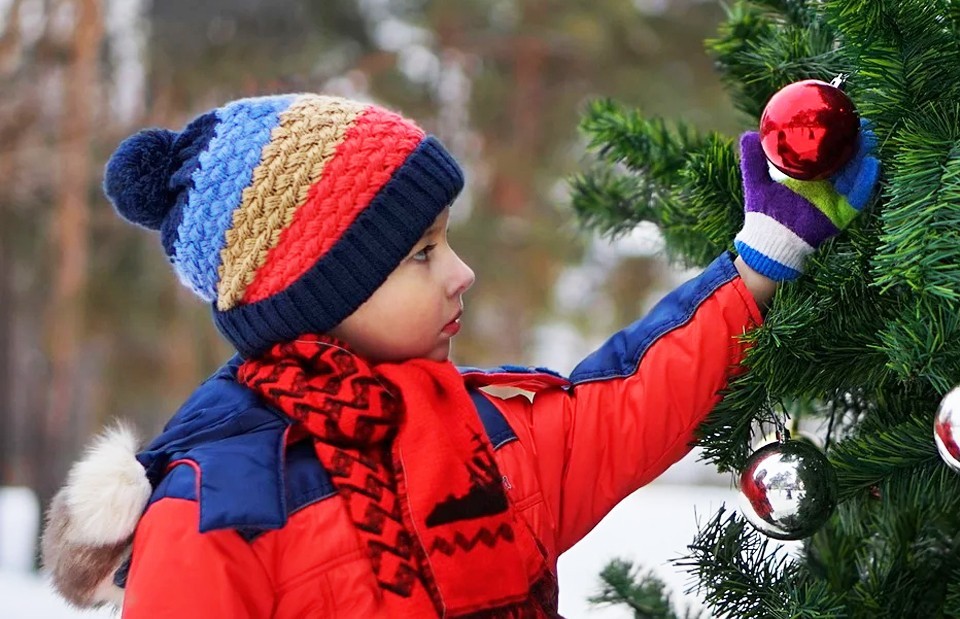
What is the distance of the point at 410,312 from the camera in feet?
3.73

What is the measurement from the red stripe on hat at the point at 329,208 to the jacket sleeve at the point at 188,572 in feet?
0.91

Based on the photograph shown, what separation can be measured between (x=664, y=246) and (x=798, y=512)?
44 centimetres

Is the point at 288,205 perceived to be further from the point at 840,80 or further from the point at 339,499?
the point at 840,80

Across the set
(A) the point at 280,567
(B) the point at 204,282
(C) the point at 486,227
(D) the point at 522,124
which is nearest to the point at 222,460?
(A) the point at 280,567

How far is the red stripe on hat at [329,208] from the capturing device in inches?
43.9

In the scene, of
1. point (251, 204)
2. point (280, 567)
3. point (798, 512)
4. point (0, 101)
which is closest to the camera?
point (798, 512)

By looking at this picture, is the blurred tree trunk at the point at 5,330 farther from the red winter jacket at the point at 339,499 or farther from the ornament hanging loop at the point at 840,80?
the ornament hanging loop at the point at 840,80

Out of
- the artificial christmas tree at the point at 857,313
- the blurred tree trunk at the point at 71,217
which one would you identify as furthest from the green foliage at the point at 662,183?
the blurred tree trunk at the point at 71,217

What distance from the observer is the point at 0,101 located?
4895 millimetres

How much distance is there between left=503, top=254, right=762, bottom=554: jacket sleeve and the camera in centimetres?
103

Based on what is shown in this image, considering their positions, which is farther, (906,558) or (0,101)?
(0,101)

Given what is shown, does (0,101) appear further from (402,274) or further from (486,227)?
(402,274)

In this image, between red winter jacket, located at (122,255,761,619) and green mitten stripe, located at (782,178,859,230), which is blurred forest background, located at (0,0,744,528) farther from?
green mitten stripe, located at (782,178,859,230)

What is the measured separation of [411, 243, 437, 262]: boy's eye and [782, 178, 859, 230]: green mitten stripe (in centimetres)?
44
